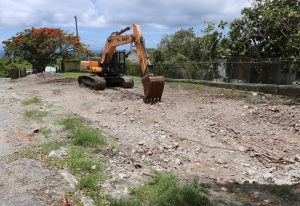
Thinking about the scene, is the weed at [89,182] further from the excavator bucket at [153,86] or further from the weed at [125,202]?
the excavator bucket at [153,86]

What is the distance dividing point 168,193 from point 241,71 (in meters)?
16.1

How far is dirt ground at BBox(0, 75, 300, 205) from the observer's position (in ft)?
23.2

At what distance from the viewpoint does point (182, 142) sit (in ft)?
33.6

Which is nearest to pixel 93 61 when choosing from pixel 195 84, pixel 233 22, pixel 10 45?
pixel 195 84

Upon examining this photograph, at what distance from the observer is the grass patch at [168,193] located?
20.1 feet

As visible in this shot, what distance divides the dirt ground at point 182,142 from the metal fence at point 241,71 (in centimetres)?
266

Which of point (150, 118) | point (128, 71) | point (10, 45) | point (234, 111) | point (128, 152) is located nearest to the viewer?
point (128, 152)

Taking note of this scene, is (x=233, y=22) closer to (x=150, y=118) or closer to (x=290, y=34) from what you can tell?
(x=290, y=34)

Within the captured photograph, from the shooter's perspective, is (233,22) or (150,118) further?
(233,22)

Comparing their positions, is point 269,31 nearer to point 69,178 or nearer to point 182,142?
point 182,142

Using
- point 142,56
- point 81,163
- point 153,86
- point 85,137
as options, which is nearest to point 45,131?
point 85,137

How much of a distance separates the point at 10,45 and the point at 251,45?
2774cm

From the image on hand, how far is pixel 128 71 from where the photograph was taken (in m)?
35.0

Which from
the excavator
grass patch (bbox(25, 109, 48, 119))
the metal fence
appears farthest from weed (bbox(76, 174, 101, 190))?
the metal fence
